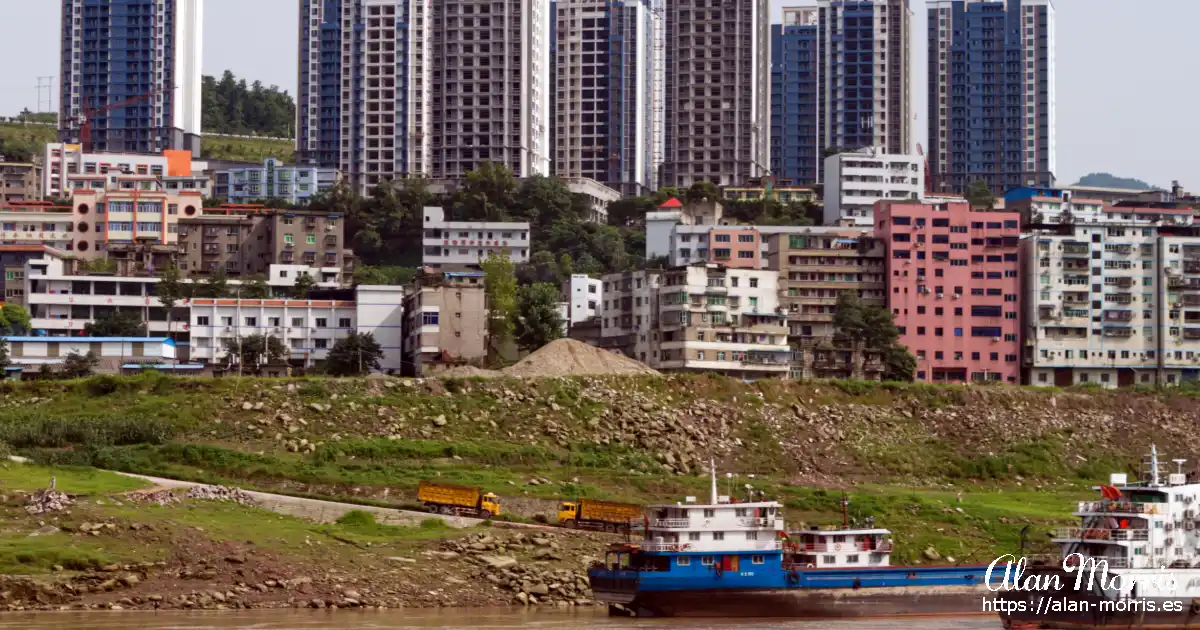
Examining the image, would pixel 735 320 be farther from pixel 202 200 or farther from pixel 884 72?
pixel 884 72

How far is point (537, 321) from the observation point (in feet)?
354

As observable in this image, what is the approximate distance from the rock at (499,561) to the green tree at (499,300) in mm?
47047

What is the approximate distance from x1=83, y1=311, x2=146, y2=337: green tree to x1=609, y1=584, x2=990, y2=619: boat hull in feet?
211

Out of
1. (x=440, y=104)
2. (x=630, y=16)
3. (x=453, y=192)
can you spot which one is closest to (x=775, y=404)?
(x=453, y=192)

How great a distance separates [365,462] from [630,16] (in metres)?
106

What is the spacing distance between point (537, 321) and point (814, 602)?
5329cm

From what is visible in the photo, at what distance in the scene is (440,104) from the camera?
161 meters

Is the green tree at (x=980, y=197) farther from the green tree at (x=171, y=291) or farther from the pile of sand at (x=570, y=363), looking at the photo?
the green tree at (x=171, y=291)

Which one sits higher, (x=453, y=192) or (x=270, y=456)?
A: (x=453, y=192)

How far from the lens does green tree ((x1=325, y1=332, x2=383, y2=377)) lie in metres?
105

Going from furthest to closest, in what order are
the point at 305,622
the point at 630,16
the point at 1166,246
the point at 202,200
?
1. the point at 630,16
2. the point at 202,200
3. the point at 1166,246
4. the point at 305,622

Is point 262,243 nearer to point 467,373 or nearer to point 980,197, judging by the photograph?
point 467,373

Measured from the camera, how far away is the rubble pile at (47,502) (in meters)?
60.8

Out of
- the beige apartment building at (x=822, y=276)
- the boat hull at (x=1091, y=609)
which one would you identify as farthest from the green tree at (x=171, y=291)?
the boat hull at (x=1091, y=609)
